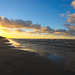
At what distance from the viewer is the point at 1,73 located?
591cm

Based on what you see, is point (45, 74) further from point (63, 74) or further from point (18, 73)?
point (18, 73)

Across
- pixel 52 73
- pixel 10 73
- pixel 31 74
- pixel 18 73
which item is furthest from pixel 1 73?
pixel 52 73

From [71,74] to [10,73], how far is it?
16.6 feet

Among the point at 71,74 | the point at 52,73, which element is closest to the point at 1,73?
the point at 52,73

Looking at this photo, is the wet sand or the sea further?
the sea

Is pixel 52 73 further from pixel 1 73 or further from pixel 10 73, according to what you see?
pixel 1 73

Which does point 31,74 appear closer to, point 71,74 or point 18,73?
point 18,73

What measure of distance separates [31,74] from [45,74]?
115cm

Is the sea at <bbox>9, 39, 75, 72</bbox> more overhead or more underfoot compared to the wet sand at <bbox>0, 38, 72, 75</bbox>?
more underfoot

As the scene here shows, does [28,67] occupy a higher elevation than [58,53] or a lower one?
higher

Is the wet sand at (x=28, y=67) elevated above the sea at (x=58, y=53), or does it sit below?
above

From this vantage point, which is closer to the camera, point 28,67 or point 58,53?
point 28,67

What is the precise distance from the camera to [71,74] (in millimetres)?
6145

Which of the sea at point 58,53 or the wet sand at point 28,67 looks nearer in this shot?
Result: the wet sand at point 28,67
